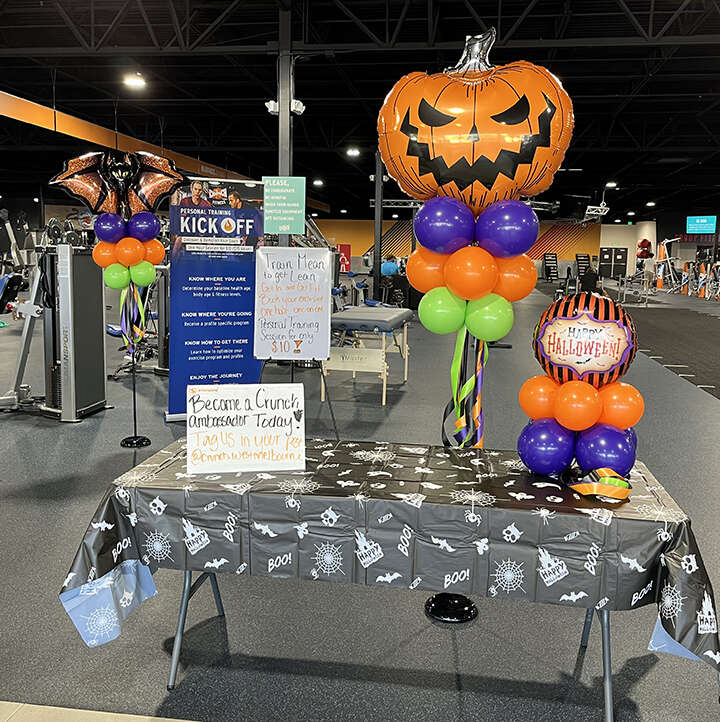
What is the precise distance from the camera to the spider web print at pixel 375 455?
2.15m

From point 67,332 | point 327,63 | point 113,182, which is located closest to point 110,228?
point 113,182

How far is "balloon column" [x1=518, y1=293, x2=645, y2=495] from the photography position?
189cm

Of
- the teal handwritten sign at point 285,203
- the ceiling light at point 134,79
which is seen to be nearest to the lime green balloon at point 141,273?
the teal handwritten sign at point 285,203

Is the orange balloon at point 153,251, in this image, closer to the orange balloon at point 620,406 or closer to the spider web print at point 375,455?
the spider web print at point 375,455

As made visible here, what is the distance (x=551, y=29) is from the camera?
8406 mm

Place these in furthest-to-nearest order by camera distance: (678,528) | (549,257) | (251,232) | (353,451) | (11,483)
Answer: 1. (549,257)
2. (251,232)
3. (11,483)
4. (353,451)
5. (678,528)

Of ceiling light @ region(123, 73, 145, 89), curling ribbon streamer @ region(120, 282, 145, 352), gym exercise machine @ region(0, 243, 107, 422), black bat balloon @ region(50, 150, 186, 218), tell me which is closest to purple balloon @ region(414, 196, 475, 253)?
black bat balloon @ region(50, 150, 186, 218)

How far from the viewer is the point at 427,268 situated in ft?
7.66

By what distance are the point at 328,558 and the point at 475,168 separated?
134 centimetres

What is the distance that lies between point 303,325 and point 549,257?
2508 centimetres

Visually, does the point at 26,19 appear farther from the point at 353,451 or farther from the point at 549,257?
the point at 549,257

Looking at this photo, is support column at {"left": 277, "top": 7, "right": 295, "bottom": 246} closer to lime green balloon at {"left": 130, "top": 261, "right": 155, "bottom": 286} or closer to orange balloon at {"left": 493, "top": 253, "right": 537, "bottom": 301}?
lime green balloon at {"left": 130, "top": 261, "right": 155, "bottom": 286}

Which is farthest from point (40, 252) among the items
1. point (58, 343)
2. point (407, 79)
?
point (407, 79)

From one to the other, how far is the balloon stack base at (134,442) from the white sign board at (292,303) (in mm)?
1244
